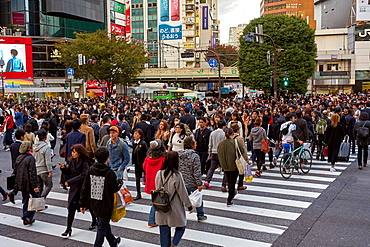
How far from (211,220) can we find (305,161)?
495 cm

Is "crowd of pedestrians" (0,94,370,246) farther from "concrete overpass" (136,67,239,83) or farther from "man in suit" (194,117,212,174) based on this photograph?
"concrete overpass" (136,67,239,83)

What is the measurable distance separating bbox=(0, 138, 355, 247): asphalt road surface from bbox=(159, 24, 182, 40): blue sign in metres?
88.3

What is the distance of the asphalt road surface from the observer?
6305 mm

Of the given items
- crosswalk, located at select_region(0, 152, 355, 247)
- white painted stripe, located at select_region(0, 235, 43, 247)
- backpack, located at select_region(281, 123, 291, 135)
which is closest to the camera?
white painted stripe, located at select_region(0, 235, 43, 247)

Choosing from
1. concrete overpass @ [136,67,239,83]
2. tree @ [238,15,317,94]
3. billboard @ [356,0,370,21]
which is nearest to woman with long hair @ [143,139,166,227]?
tree @ [238,15,317,94]

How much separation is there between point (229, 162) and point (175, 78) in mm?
56204

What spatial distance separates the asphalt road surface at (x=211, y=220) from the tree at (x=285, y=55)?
107 feet

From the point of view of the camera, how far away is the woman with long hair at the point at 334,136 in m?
10.8

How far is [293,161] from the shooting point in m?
10.8

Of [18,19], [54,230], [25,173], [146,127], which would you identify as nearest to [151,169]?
[54,230]

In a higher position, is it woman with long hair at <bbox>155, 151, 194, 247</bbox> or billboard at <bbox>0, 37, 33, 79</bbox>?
billboard at <bbox>0, 37, 33, 79</bbox>

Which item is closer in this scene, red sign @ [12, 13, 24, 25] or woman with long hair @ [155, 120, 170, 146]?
woman with long hair @ [155, 120, 170, 146]

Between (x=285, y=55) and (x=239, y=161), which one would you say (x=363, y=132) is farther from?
(x=285, y=55)

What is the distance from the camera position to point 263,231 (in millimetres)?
6629
